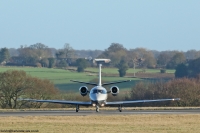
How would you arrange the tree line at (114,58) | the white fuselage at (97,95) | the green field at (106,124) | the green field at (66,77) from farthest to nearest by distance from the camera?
the tree line at (114,58)
the green field at (66,77)
the white fuselage at (97,95)
the green field at (106,124)

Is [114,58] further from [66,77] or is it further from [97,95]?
[97,95]

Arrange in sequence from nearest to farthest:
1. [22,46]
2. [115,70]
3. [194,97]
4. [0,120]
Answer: [0,120]
[194,97]
[115,70]
[22,46]

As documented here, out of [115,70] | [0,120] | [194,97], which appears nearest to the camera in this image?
[0,120]

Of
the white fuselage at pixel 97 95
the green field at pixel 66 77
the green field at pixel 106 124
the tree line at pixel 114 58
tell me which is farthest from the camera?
the tree line at pixel 114 58

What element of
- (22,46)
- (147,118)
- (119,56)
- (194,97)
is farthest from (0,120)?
(22,46)

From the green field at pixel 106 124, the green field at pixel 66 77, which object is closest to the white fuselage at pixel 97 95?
the green field at pixel 106 124

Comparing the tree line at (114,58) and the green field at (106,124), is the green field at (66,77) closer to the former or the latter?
the tree line at (114,58)

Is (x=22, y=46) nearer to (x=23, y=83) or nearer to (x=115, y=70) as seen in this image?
(x=115, y=70)

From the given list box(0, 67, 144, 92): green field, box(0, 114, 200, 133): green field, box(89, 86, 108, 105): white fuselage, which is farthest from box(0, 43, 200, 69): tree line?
box(0, 114, 200, 133): green field

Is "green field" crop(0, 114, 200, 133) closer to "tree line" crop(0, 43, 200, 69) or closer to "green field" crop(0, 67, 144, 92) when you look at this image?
"green field" crop(0, 67, 144, 92)

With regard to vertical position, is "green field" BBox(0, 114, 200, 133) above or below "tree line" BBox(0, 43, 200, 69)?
below

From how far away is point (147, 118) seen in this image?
41.4m

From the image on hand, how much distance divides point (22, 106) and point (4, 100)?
2268 mm

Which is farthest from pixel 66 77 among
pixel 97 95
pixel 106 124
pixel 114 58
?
pixel 106 124
